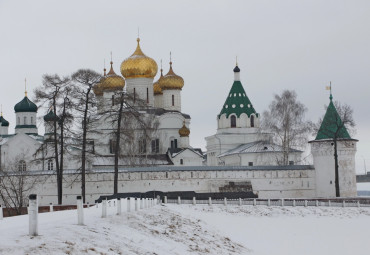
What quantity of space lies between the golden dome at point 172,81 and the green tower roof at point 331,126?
2580 centimetres

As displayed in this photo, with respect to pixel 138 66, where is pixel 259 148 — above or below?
below

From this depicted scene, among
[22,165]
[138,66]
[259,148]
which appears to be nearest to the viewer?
[22,165]

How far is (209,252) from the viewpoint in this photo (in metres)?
18.3

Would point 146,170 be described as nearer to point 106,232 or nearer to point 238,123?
point 238,123

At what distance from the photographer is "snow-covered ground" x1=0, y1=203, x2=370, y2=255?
1259cm

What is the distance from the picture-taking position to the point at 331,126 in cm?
5141

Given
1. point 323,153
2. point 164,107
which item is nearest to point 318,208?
point 323,153

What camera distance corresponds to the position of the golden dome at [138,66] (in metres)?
69.9

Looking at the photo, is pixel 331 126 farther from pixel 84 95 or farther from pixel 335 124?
pixel 84 95

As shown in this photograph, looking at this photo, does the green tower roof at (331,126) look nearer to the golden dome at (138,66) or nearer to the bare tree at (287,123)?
the bare tree at (287,123)

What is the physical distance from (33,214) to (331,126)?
42203 mm

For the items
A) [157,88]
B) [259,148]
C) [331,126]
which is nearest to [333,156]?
[331,126]

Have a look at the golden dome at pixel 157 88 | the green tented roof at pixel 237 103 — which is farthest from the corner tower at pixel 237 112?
the golden dome at pixel 157 88

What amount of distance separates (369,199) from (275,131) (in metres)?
15.1
